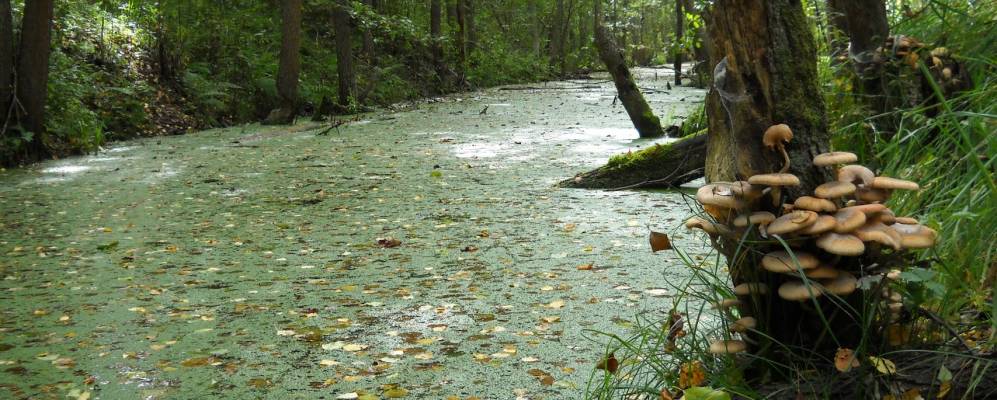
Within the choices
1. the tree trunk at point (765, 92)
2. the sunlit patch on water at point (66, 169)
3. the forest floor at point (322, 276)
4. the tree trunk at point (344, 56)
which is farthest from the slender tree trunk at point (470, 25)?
the tree trunk at point (765, 92)

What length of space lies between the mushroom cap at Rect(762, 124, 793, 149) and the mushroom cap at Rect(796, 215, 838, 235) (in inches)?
10.9

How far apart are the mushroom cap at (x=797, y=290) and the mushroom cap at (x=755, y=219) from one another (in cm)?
14

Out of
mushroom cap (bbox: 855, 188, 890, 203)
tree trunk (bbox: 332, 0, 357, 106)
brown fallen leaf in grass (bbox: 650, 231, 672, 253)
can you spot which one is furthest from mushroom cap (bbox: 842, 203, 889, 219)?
tree trunk (bbox: 332, 0, 357, 106)

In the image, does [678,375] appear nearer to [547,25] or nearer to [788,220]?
[788,220]

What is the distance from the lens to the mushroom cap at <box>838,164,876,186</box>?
184 cm

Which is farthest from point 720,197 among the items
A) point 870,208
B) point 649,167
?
point 649,167

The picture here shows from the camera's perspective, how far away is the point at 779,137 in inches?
76.4

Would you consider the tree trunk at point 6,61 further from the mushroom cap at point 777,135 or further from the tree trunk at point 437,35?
the tree trunk at point 437,35

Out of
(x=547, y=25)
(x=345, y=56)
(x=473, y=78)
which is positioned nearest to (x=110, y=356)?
(x=345, y=56)

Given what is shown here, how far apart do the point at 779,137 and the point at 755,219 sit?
9.7 inches

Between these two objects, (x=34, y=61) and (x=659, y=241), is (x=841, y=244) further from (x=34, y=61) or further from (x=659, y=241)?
(x=34, y=61)

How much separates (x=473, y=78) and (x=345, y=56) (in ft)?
27.1

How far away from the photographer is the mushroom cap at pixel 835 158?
5.92ft

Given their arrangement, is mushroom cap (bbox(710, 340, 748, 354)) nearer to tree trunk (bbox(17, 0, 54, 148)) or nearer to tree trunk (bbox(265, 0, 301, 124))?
tree trunk (bbox(17, 0, 54, 148))
